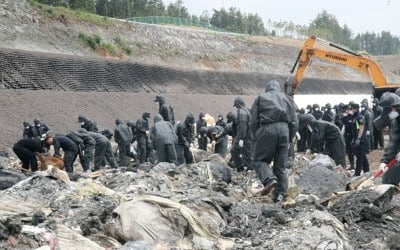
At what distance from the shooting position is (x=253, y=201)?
26.9ft

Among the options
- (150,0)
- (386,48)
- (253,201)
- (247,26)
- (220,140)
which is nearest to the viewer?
(253,201)

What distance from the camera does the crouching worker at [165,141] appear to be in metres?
13.2

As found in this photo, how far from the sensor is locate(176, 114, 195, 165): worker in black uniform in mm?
14320

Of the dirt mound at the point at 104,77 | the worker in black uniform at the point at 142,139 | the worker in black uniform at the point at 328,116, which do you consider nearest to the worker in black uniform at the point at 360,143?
the worker in black uniform at the point at 328,116

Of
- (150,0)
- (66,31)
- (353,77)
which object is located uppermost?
(150,0)

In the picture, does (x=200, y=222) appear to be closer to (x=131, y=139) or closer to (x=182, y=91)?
(x=131, y=139)

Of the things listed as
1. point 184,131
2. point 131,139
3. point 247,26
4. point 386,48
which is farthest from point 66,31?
point 386,48

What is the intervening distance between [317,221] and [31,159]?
334 inches

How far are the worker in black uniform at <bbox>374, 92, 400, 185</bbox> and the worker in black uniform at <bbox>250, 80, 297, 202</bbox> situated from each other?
126cm

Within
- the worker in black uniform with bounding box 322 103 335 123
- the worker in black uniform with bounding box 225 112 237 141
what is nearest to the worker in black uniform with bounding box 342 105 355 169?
the worker in black uniform with bounding box 225 112 237 141

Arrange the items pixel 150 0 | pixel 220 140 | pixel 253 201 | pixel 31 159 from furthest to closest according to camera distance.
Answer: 1. pixel 150 0
2. pixel 220 140
3. pixel 31 159
4. pixel 253 201

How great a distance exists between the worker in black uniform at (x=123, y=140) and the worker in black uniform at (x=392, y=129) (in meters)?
9.40

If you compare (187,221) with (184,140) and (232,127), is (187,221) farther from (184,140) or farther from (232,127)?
(232,127)

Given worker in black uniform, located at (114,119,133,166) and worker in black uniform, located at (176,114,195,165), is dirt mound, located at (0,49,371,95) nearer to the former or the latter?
worker in black uniform, located at (114,119,133,166)
